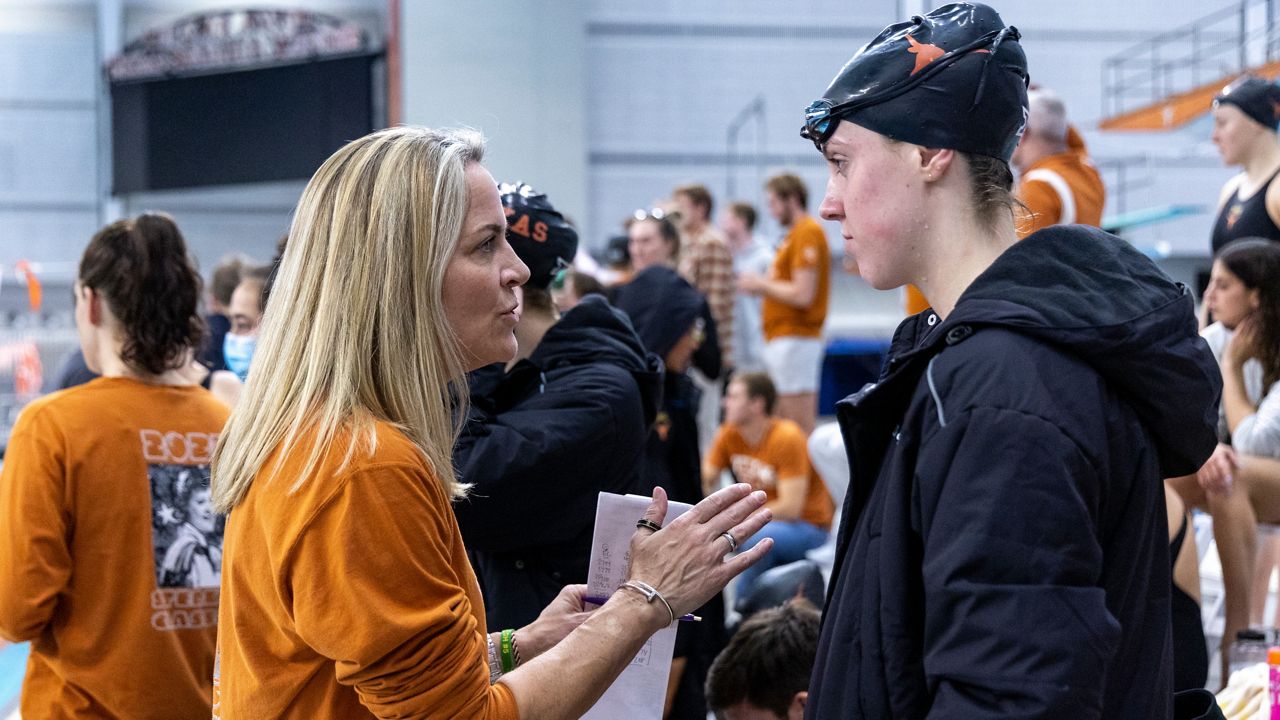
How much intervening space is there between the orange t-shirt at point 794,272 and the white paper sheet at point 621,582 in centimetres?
545

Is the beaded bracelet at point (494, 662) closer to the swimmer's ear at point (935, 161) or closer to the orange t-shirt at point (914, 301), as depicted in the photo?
the swimmer's ear at point (935, 161)

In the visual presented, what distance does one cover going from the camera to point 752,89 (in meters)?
14.4

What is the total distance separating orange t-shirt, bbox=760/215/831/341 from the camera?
733 cm

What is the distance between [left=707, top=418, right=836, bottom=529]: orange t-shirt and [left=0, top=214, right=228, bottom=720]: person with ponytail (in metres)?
3.66

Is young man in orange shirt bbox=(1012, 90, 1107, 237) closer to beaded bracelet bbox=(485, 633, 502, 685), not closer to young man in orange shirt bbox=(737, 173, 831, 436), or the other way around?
young man in orange shirt bbox=(737, 173, 831, 436)

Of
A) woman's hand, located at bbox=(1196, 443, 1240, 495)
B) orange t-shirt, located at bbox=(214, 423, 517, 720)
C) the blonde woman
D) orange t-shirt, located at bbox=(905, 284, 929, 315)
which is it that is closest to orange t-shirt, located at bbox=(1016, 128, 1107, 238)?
orange t-shirt, located at bbox=(905, 284, 929, 315)

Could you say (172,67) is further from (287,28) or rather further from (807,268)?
(807,268)

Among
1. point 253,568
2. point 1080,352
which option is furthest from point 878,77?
point 253,568

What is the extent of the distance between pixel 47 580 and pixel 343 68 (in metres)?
12.8

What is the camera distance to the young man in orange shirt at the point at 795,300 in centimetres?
734

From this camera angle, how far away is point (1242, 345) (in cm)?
423

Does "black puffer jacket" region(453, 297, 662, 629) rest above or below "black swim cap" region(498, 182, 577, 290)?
below

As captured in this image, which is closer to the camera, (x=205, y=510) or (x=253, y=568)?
(x=253, y=568)

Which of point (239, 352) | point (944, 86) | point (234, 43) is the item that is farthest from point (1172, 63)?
point (944, 86)
